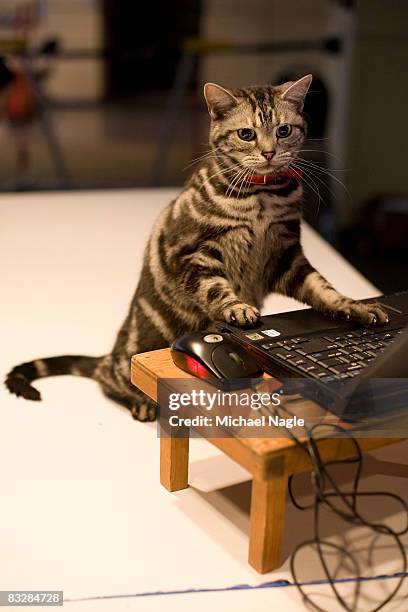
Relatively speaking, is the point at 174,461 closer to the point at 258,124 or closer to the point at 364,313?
the point at 364,313

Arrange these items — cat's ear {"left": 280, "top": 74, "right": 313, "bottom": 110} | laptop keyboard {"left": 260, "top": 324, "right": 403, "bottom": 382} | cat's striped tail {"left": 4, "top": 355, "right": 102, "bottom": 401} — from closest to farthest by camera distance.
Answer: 1. laptop keyboard {"left": 260, "top": 324, "right": 403, "bottom": 382}
2. cat's ear {"left": 280, "top": 74, "right": 313, "bottom": 110}
3. cat's striped tail {"left": 4, "top": 355, "right": 102, "bottom": 401}

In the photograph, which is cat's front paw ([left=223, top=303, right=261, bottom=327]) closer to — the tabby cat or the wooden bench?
the tabby cat

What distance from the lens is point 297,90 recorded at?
53.9 inches

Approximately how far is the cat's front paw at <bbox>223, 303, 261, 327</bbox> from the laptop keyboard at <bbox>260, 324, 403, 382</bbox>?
7 centimetres

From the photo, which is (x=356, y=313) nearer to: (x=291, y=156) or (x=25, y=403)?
(x=291, y=156)

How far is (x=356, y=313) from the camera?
4.25ft

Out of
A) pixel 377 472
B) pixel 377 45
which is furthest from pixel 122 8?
pixel 377 472

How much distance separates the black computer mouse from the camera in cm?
112

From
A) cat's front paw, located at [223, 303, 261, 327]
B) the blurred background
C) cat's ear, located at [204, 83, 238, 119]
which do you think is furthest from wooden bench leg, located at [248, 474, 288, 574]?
the blurred background

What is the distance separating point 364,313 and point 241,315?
19 centimetres

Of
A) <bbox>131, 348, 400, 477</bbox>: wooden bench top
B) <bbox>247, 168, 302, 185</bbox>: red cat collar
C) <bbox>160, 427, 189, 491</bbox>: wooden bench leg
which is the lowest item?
<bbox>160, 427, 189, 491</bbox>: wooden bench leg

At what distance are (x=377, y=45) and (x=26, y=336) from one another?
114 inches

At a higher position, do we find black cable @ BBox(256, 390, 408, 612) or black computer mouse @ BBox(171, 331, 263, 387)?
black computer mouse @ BBox(171, 331, 263, 387)

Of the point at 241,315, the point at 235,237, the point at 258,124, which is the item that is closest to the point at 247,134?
the point at 258,124
